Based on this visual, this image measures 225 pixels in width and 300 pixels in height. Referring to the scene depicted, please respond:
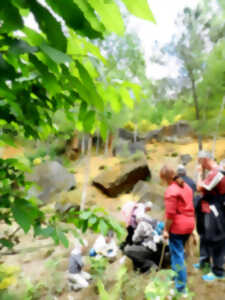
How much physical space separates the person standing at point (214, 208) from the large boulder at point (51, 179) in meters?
8.82

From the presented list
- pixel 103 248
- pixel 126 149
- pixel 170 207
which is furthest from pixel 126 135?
pixel 170 207

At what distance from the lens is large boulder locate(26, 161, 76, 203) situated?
10.9 metres

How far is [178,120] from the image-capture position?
21.4 metres

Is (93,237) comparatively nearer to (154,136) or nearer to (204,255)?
(204,255)

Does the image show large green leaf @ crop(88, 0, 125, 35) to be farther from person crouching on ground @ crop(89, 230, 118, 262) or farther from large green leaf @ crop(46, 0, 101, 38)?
person crouching on ground @ crop(89, 230, 118, 262)

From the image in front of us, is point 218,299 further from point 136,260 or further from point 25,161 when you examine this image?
point 25,161

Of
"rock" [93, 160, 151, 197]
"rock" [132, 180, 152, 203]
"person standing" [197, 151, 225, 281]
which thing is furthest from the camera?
"rock" [93, 160, 151, 197]

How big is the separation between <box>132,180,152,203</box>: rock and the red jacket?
6.23 metres

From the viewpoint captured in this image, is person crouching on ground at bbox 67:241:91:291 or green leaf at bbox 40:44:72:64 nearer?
green leaf at bbox 40:44:72:64

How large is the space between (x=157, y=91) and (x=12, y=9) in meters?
14.7

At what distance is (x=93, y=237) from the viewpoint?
586 cm

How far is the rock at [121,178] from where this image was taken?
10.5 metres

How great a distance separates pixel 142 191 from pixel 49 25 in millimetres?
9569

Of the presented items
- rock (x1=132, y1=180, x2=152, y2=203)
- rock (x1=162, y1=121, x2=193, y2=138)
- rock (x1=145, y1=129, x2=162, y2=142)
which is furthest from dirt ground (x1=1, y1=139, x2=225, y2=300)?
rock (x1=162, y1=121, x2=193, y2=138)
